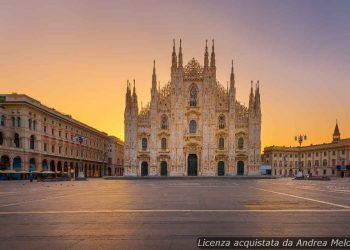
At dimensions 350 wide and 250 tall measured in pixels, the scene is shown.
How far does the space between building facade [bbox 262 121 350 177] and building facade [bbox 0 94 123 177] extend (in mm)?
63552

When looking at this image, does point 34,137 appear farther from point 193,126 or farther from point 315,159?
point 315,159

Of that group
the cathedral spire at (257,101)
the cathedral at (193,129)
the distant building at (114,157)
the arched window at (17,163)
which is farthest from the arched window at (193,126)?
the distant building at (114,157)

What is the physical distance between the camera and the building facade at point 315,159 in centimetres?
10288

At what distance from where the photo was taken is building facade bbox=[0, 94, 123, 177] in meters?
57.9

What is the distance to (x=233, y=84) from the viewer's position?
6938cm

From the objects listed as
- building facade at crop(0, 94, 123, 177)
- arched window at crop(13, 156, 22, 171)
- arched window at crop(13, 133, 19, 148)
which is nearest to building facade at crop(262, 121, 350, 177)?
building facade at crop(0, 94, 123, 177)

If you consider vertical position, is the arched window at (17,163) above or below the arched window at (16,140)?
below

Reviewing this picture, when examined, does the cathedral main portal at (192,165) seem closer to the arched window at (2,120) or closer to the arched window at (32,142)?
the arched window at (32,142)

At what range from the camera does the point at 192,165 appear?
70.5 meters

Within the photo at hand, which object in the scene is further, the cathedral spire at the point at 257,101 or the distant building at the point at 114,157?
the distant building at the point at 114,157

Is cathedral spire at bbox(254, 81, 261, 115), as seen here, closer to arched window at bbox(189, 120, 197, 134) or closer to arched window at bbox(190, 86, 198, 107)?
arched window at bbox(190, 86, 198, 107)

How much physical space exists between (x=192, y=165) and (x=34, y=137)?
3051cm

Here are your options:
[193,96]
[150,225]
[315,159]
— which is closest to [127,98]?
[193,96]

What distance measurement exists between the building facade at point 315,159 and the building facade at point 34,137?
2502 inches
